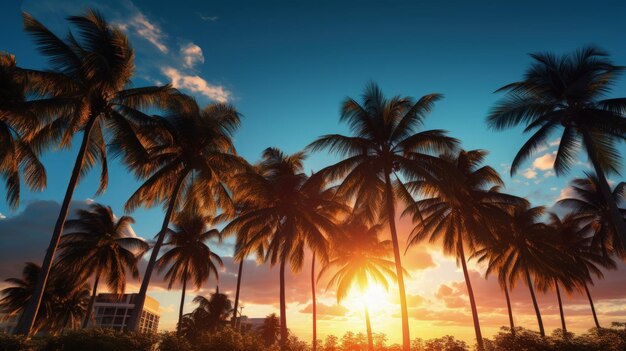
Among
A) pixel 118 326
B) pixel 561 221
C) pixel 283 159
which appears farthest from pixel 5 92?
pixel 118 326

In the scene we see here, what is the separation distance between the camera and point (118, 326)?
6094 cm

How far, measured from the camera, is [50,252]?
13.0m

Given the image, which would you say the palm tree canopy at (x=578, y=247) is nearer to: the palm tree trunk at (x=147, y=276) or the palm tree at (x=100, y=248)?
the palm tree trunk at (x=147, y=276)

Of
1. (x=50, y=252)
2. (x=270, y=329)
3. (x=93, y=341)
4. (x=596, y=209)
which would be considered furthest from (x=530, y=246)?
(x=270, y=329)

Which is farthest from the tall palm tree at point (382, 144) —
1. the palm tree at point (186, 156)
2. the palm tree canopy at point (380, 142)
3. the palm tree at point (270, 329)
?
the palm tree at point (270, 329)

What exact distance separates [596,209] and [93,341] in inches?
1489

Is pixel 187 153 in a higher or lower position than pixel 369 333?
higher

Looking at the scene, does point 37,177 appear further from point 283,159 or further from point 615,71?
point 615,71

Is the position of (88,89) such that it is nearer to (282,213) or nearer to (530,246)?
(282,213)

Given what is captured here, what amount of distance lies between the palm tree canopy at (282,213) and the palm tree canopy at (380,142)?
4173 millimetres

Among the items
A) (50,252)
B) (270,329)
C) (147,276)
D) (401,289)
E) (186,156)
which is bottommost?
(270,329)

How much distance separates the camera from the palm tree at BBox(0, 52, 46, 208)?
45.4 feet

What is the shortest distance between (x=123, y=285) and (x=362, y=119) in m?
27.7

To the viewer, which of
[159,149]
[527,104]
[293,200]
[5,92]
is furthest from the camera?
[293,200]
